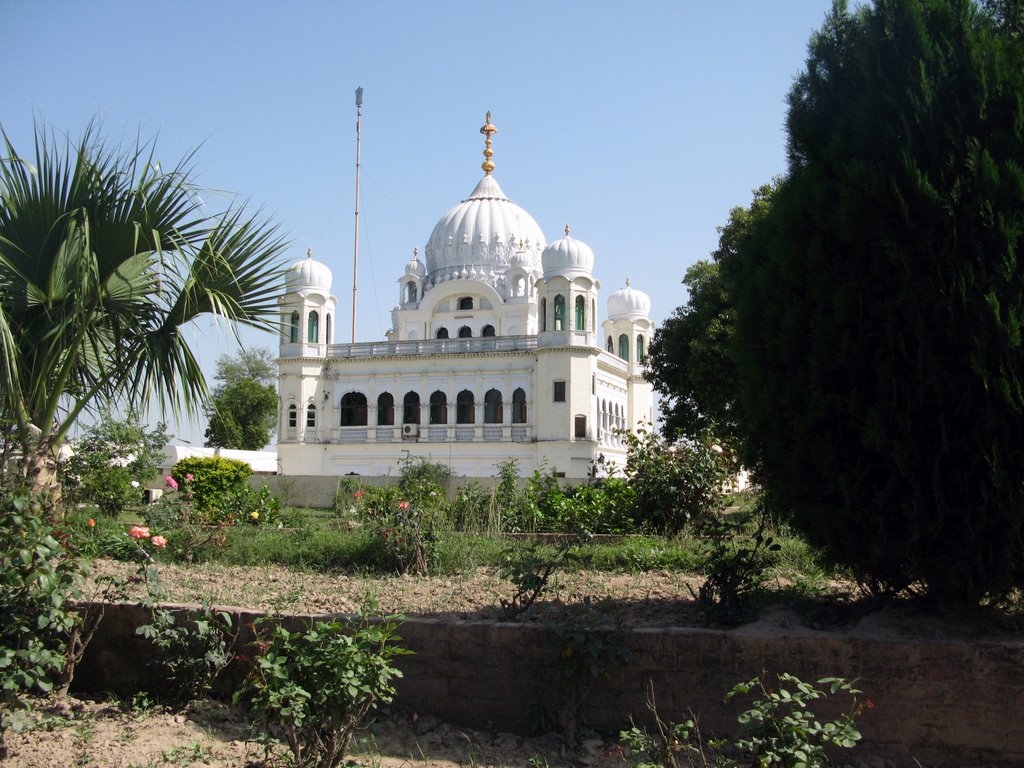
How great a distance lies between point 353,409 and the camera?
130 feet

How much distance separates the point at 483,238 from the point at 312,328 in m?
9.71

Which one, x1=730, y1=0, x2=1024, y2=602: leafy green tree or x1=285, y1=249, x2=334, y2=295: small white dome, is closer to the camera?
x1=730, y1=0, x2=1024, y2=602: leafy green tree

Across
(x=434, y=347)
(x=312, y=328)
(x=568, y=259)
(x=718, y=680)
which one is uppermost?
(x=568, y=259)

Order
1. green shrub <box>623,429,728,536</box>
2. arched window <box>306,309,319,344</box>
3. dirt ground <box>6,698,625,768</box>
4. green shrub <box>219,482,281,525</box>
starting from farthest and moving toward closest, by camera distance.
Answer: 1. arched window <box>306,309,319,344</box>
2. green shrub <box>219,482,281,525</box>
3. green shrub <box>623,429,728,536</box>
4. dirt ground <box>6,698,625,768</box>

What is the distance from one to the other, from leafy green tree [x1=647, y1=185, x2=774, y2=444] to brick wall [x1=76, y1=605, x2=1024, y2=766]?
16.0m

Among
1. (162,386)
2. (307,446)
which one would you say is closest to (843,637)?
(162,386)

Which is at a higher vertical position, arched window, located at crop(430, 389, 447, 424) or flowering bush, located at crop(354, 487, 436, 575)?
arched window, located at crop(430, 389, 447, 424)

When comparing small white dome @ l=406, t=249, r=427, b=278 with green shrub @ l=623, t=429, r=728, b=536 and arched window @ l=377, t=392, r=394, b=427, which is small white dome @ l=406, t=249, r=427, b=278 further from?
green shrub @ l=623, t=429, r=728, b=536

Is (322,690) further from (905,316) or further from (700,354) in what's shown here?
(700,354)

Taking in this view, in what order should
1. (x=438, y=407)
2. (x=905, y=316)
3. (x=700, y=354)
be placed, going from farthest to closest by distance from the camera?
(x=438, y=407), (x=700, y=354), (x=905, y=316)

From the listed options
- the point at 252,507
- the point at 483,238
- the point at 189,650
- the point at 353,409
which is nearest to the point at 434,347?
the point at 353,409

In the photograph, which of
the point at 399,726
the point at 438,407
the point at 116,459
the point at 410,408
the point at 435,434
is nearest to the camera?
the point at 399,726

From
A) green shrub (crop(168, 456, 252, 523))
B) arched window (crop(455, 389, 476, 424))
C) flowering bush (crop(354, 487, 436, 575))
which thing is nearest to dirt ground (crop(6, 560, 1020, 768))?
flowering bush (crop(354, 487, 436, 575))

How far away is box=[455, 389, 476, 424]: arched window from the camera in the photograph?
125ft
